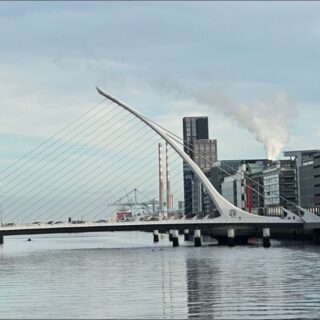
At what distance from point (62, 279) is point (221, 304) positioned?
71.1 ft

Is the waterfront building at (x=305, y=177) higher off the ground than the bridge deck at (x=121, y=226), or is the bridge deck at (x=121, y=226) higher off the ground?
the waterfront building at (x=305, y=177)

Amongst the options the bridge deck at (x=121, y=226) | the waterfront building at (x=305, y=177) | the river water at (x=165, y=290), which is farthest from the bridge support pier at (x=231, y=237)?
the waterfront building at (x=305, y=177)

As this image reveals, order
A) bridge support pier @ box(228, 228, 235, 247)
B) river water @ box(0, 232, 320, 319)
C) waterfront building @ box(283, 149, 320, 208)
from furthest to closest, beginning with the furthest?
waterfront building @ box(283, 149, 320, 208) → bridge support pier @ box(228, 228, 235, 247) → river water @ box(0, 232, 320, 319)

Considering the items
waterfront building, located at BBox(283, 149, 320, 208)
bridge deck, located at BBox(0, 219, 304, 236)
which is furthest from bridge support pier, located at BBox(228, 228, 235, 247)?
waterfront building, located at BBox(283, 149, 320, 208)

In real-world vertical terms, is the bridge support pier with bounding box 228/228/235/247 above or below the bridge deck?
below

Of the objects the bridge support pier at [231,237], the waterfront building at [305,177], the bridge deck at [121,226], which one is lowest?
the bridge support pier at [231,237]

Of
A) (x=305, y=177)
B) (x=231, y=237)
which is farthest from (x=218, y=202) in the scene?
(x=305, y=177)

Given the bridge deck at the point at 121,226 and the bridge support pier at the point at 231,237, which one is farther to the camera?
the bridge support pier at the point at 231,237

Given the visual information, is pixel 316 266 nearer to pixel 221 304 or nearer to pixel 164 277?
pixel 164 277

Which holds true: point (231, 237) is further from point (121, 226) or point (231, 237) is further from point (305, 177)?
point (305, 177)

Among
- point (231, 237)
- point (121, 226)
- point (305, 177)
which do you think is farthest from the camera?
point (305, 177)

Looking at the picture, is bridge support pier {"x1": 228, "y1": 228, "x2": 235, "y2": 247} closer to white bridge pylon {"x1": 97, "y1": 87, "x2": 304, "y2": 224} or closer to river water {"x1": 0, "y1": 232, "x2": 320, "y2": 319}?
white bridge pylon {"x1": 97, "y1": 87, "x2": 304, "y2": 224}

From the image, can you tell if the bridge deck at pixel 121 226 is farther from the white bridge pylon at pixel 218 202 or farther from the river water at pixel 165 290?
the river water at pixel 165 290

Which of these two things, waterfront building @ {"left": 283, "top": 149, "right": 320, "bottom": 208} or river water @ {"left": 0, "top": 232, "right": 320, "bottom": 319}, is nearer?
river water @ {"left": 0, "top": 232, "right": 320, "bottom": 319}
